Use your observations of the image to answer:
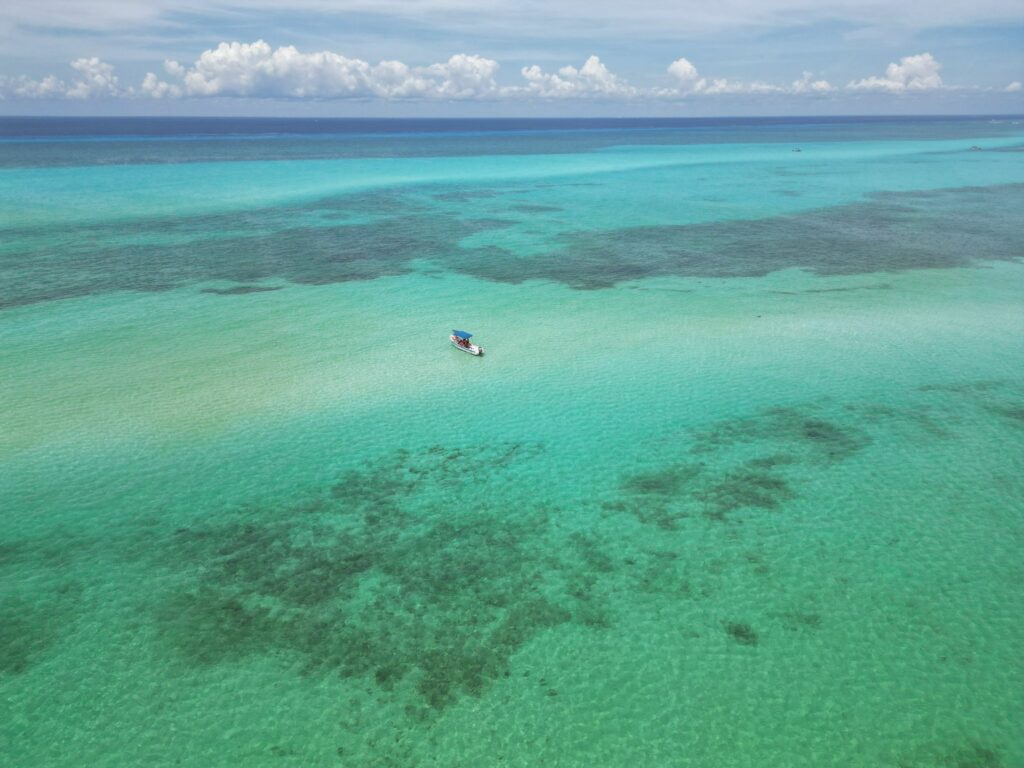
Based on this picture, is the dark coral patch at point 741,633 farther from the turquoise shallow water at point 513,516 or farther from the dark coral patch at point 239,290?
the dark coral patch at point 239,290

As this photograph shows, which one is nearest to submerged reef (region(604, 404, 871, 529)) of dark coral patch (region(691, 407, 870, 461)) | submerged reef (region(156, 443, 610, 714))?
dark coral patch (region(691, 407, 870, 461))

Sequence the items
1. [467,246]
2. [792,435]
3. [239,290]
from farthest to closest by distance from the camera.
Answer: [467,246], [239,290], [792,435]

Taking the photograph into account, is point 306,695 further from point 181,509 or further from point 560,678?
point 181,509

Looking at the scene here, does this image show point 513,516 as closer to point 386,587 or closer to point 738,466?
point 386,587

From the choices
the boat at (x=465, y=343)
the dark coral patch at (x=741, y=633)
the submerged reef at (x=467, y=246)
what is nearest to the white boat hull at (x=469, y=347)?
the boat at (x=465, y=343)

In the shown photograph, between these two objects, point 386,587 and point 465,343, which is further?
point 465,343

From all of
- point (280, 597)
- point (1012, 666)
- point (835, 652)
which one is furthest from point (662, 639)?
point (280, 597)

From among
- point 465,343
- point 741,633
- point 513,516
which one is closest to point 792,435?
point 741,633
